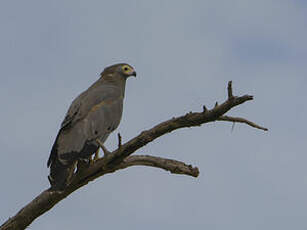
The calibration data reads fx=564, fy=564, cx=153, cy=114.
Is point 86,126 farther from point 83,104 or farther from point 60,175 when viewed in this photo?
point 60,175

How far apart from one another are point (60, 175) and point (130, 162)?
0.88 metres

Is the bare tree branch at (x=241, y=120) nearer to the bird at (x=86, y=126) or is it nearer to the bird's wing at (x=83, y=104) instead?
the bird at (x=86, y=126)

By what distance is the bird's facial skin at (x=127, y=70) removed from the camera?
988 centimetres

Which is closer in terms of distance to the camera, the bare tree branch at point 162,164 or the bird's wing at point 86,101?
the bare tree branch at point 162,164

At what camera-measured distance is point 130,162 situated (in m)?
7.05

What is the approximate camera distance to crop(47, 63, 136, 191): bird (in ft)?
22.9

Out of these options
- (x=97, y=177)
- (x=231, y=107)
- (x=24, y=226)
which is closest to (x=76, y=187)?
(x=97, y=177)

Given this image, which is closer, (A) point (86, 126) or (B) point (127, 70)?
(A) point (86, 126)

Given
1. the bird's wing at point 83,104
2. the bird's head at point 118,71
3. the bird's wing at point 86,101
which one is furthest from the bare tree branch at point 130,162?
the bird's head at point 118,71

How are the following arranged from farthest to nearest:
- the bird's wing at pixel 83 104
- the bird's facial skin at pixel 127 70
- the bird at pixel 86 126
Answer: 1. the bird's facial skin at pixel 127 70
2. the bird's wing at pixel 83 104
3. the bird at pixel 86 126

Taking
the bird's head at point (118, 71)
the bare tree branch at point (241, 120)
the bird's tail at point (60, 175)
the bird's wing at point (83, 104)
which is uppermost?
the bird's head at point (118, 71)

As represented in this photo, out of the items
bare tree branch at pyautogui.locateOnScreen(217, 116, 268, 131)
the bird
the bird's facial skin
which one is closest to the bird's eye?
the bird's facial skin

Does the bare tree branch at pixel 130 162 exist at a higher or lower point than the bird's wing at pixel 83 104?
lower

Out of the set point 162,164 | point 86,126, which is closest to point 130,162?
point 162,164
